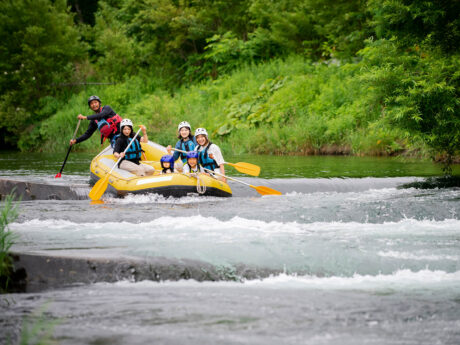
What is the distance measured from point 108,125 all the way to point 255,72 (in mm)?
12023

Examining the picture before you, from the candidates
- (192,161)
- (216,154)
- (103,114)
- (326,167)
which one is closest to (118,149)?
(103,114)

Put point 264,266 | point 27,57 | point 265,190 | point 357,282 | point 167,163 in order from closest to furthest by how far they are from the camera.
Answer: point 357,282 → point 264,266 → point 265,190 → point 167,163 → point 27,57

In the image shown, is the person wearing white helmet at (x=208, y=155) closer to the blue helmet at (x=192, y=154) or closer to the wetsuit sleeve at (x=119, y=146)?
the blue helmet at (x=192, y=154)

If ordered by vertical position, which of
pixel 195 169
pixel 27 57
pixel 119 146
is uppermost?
pixel 27 57

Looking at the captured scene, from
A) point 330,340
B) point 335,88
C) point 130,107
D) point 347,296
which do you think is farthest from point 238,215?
point 130,107

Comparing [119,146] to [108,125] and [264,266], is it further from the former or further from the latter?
[264,266]

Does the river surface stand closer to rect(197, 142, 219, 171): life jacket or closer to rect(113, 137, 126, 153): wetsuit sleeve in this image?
rect(197, 142, 219, 171): life jacket

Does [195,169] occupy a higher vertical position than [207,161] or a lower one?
lower

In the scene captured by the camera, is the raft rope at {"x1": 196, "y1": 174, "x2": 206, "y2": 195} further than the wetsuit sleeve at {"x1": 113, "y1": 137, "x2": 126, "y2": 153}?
No

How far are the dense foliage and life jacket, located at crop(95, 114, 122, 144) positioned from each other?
4.38m

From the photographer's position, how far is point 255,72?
22141 millimetres

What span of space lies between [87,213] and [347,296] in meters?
4.04

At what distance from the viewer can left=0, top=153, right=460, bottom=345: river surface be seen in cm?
366

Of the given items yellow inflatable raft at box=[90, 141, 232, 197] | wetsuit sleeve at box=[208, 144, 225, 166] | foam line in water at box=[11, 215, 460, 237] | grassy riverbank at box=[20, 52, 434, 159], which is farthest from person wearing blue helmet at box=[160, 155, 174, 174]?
grassy riverbank at box=[20, 52, 434, 159]
